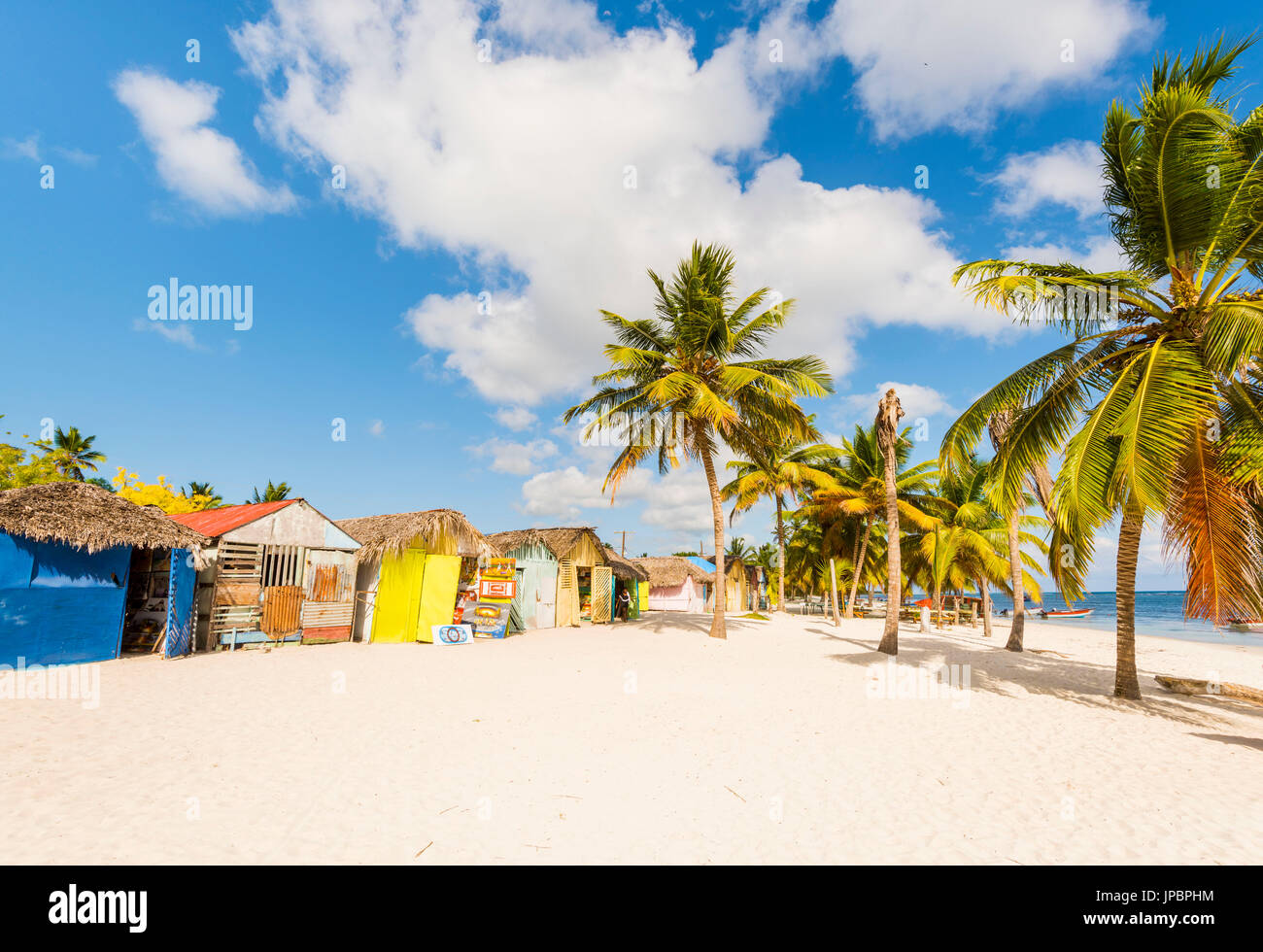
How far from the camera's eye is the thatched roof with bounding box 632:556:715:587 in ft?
112

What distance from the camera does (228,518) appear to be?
13.9 metres

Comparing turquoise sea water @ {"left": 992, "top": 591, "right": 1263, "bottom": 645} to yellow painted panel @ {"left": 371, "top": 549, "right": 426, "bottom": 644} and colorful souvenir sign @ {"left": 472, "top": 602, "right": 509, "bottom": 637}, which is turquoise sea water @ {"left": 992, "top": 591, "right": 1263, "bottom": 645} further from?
yellow painted panel @ {"left": 371, "top": 549, "right": 426, "bottom": 644}

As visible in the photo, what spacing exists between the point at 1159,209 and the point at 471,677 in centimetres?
1331

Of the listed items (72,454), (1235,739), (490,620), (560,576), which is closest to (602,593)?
(560,576)

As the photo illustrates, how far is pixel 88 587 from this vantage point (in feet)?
34.1

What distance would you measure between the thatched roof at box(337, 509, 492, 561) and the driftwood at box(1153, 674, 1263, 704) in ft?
54.6

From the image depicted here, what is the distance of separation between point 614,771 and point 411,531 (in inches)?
468

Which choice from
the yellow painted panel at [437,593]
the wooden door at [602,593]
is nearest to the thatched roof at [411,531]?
the yellow painted panel at [437,593]

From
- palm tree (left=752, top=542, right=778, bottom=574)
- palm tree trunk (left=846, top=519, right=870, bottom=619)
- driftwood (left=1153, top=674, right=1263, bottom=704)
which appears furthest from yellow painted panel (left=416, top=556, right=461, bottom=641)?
palm tree (left=752, top=542, right=778, bottom=574)

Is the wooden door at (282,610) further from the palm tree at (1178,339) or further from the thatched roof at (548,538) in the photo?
the palm tree at (1178,339)

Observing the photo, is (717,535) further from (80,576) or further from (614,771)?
(80,576)
